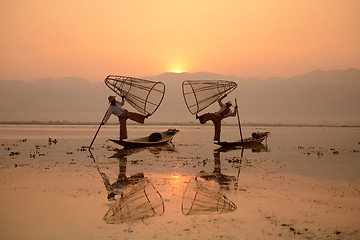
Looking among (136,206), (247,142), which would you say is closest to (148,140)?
(247,142)

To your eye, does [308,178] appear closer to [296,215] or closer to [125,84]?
[296,215]

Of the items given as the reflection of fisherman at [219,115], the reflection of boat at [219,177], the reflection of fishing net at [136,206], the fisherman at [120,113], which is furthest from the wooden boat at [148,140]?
the reflection of fishing net at [136,206]

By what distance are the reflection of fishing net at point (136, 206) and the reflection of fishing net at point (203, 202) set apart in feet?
2.35

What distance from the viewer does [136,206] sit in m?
10.8

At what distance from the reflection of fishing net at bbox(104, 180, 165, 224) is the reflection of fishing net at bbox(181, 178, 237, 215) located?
28.2 inches

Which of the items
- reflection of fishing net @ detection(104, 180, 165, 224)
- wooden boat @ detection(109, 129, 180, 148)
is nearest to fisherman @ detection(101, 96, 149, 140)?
wooden boat @ detection(109, 129, 180, 148)

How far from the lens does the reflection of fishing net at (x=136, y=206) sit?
9.70m

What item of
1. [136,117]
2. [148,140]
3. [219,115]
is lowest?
[148,140]

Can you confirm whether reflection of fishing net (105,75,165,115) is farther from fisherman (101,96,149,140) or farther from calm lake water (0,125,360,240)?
calm lake water (0,125,360,240)

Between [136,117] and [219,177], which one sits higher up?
[136,117]

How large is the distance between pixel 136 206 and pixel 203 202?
1909 millimetres

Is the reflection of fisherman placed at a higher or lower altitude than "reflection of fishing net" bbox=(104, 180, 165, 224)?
higher

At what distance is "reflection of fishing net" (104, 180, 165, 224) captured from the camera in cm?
970

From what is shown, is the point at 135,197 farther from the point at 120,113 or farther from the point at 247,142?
the point at 247,142
